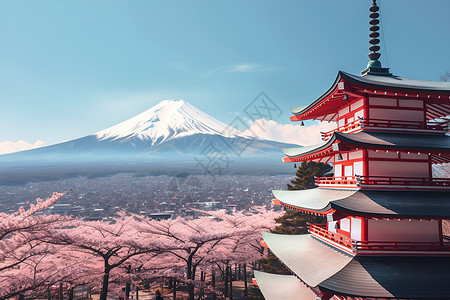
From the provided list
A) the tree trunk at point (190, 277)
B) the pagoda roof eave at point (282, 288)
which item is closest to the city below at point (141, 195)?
the tree trunk at point (190, 277)

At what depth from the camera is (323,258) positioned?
29.4 feet

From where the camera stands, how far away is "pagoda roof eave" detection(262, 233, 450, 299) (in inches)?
274

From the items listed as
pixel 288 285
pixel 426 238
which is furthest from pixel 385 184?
pixel 288 285

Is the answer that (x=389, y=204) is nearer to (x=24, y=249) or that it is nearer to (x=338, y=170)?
(x=338, y=170)

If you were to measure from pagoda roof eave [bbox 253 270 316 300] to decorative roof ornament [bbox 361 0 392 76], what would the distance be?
818cm

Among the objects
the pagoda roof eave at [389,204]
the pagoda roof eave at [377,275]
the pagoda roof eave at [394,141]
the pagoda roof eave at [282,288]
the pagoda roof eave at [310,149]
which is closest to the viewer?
the pagoda roof eave at [377,275]

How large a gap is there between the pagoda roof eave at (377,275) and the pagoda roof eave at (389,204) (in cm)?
132

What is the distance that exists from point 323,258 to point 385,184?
9.35 ft

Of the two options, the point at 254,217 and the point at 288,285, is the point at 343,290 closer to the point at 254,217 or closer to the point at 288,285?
the point at 288,285

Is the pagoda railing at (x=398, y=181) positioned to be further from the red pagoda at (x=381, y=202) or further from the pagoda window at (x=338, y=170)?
the pagoda window at (x=338, y=170)

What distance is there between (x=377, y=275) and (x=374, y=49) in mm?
7982

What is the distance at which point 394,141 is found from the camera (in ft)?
28.8

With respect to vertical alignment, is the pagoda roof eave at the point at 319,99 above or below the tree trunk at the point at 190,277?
above

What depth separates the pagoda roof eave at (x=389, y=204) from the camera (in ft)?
25.3
